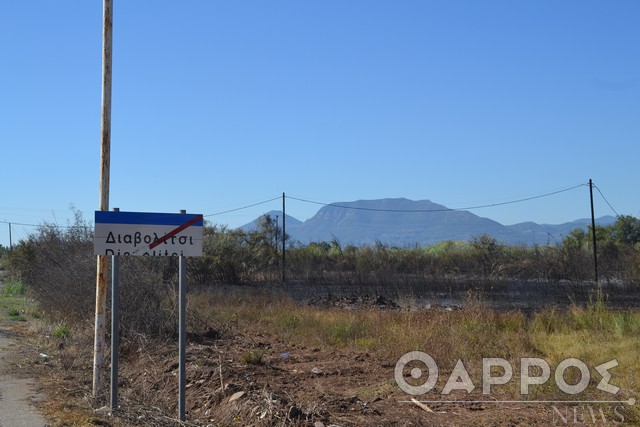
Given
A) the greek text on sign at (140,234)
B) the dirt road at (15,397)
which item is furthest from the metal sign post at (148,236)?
the dirt road at (15,397)

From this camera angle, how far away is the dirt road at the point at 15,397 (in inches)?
326

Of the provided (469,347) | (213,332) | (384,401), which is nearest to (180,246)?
(384,401)

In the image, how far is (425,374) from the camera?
419 inches

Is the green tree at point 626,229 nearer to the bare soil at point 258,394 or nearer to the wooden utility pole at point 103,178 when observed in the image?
the bare soil at point 258,394

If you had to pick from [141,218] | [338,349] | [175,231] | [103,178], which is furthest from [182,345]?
[338,349]

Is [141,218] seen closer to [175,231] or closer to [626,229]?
[175,231]

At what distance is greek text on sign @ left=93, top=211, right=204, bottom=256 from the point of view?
26.8 ft

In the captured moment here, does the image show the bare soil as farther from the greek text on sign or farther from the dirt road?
the greek text on sign

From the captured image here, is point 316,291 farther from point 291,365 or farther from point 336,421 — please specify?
point 336,421

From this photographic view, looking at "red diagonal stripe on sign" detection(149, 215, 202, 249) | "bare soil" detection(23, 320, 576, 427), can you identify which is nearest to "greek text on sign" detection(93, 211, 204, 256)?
"red diagonal stripe on sign" detection(149, 215, 202, 249)

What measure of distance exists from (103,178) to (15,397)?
3156 mm

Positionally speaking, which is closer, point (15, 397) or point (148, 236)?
point (148, 236)

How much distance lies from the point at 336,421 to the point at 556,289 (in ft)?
83.1

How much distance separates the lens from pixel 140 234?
8219mm
